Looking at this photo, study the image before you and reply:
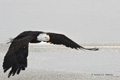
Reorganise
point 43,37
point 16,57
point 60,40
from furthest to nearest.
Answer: point 60,40 → point 43,37 → point 16,57

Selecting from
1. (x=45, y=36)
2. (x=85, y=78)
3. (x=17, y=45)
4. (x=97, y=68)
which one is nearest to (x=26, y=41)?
(x=17, y=45)

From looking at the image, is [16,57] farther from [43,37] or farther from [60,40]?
[60,40]

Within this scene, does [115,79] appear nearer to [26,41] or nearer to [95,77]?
[95,77]

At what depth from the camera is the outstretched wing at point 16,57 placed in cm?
753

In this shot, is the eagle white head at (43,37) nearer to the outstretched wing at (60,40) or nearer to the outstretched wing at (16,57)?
the outstretched wing at (60,40)

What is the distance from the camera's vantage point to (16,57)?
7836 mm

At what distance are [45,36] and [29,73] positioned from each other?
1.83 metres

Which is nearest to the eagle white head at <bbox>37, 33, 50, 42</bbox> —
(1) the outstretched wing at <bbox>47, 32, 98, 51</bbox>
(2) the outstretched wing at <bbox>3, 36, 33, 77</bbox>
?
(1) the outstretched wing at <bbox>47, 32, 98, 51</bbox>

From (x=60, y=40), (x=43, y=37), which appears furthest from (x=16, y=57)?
(x=60, y=40)

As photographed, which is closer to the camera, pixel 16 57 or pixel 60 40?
pixel 16 57

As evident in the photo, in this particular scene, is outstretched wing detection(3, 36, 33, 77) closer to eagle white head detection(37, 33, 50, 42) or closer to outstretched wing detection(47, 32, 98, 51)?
eagle white head detection(37, 33, 50, 42)

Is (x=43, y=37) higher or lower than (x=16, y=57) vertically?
higher

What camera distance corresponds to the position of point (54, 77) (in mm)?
10820

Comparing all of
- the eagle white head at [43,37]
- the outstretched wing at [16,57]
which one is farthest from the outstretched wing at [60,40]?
the outstretched wing at [16,57]
